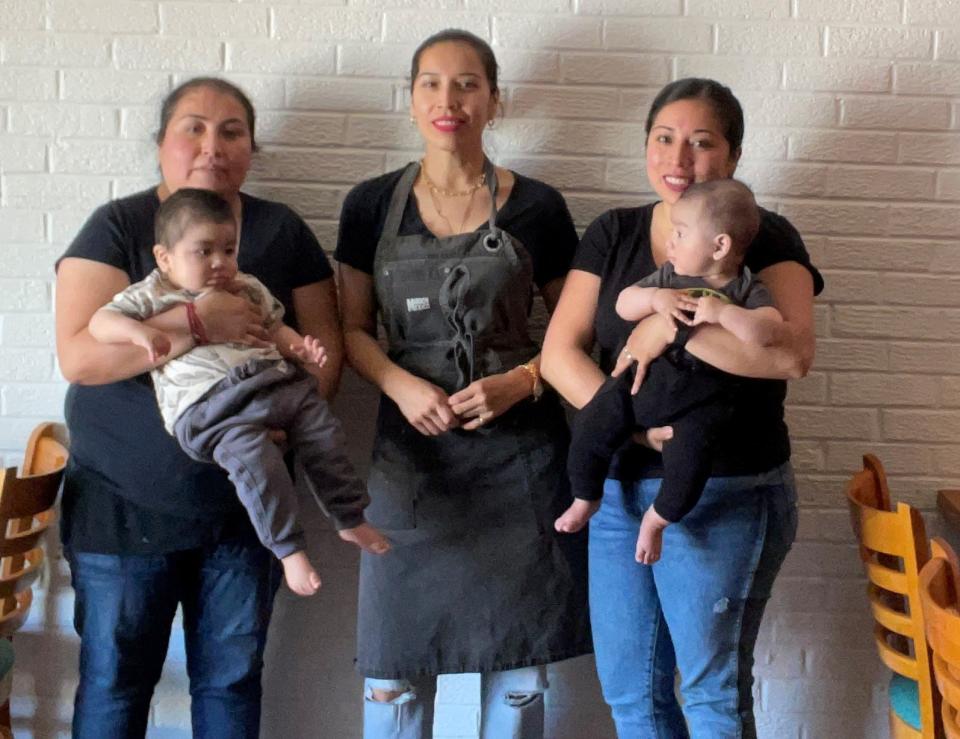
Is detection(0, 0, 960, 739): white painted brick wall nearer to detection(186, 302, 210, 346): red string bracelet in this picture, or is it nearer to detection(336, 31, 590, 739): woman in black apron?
detection(336, 31, 590, 739): woman in black apron

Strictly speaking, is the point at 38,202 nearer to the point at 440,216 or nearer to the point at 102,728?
the point at 440,216

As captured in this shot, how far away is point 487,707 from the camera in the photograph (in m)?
2.01

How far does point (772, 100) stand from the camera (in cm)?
215

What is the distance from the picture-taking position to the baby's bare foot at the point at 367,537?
1.76m

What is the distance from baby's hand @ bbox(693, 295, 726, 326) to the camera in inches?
60.4

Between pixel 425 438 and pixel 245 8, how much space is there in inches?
40.3

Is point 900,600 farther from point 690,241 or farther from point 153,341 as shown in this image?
point 153,341

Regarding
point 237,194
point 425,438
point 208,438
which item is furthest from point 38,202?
point 425,438

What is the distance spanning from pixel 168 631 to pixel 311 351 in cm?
66

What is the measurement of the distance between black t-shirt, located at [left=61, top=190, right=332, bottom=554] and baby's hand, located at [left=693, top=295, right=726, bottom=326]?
2.65ft

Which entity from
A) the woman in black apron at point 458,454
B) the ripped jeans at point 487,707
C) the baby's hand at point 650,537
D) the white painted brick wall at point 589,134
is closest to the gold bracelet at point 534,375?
the woman in black apron at point 458,454

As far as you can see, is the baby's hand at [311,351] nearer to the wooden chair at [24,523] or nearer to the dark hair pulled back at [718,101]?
the wooden chair at [24,523]

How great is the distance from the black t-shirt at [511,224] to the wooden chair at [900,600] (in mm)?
787

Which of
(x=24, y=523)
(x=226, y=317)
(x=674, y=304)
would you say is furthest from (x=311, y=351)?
(x=24, y=523)
